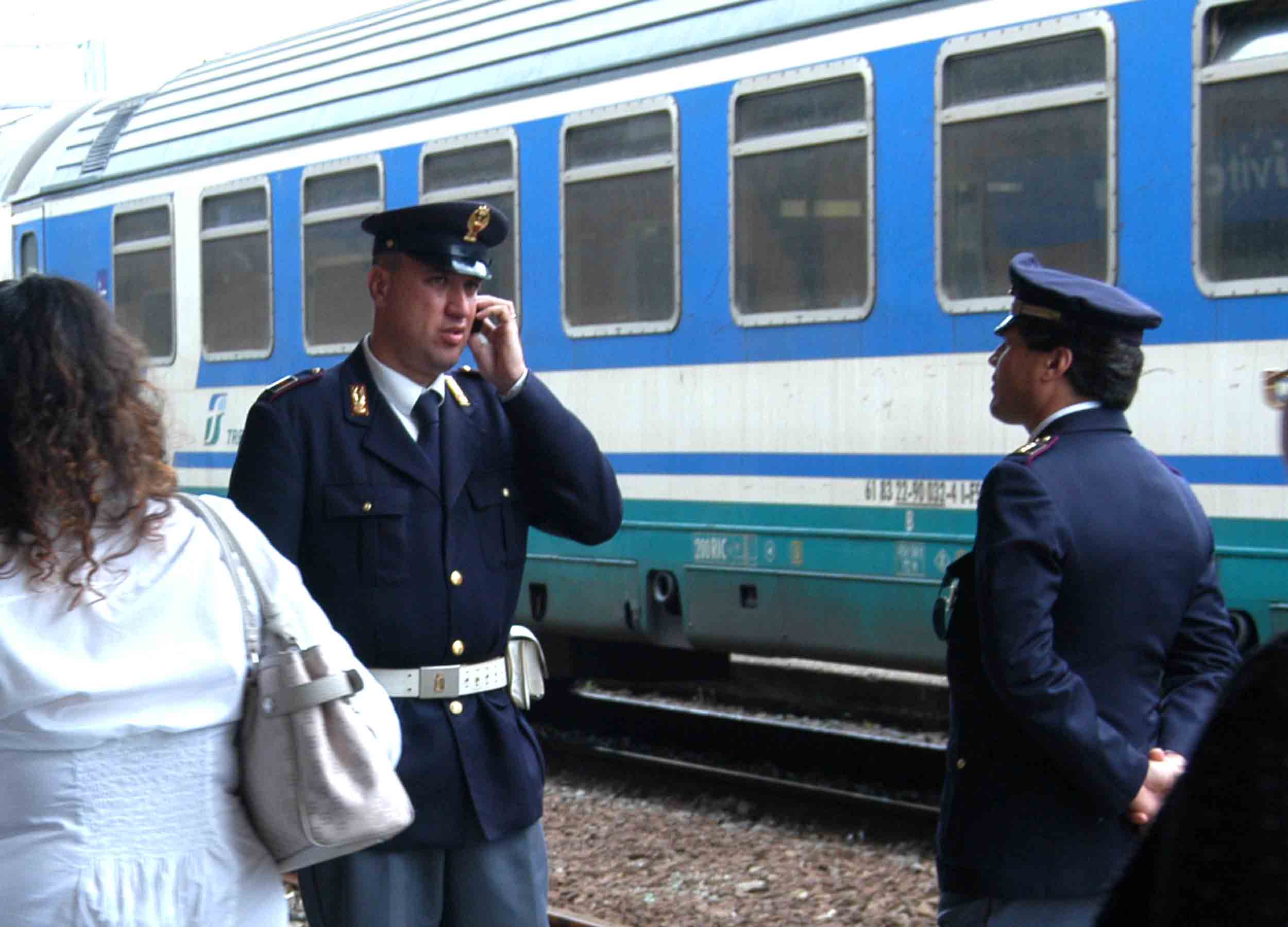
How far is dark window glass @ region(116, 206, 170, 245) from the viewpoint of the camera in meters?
10.6

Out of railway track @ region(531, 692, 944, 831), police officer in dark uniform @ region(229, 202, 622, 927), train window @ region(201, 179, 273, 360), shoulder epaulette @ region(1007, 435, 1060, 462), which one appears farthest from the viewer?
train window @ region(201, 179, 273, 360)

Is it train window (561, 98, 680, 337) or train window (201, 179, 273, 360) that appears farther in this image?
train window (201, 179, 273, 360)

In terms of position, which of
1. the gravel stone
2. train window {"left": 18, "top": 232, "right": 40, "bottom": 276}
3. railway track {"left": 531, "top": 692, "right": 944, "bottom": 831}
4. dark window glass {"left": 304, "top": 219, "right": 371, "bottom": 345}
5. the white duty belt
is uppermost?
train window {"left": 18, "top": 232, "right": 40, "bottom": 276}

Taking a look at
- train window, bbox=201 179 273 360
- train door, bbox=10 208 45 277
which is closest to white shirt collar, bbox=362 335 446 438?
train window, bbox=201 179 273 360

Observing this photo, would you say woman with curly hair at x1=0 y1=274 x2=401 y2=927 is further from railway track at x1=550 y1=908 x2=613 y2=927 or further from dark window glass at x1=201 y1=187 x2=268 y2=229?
dark window glass at x1=201 y1=187 x2=268 y2=229

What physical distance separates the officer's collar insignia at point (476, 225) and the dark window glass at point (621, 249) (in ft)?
14.8

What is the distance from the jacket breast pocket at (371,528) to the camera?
318 centimetres

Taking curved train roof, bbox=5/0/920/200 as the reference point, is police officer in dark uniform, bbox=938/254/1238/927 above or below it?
below

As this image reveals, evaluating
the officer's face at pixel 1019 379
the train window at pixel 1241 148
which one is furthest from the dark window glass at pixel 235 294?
the officer's face at pixel 1019 379

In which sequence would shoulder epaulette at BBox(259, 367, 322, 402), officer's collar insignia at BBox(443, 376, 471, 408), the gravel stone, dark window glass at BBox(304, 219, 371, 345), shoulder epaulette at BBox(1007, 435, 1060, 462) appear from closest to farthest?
shoulder epaulette at BBox(1007, 435, 1060, 462), shoulder epaulette at BBox(259, 367, 322, 402), officer's collar insignia at BBox(443, 376, 471, 408), the gravel stone, dark window glass at BBox(304, 219, 371, 345)

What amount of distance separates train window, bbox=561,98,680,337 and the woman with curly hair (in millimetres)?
5677

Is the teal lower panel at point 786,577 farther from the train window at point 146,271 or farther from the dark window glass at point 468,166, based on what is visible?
the train window at point 146,271

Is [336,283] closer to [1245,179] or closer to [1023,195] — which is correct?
[1023,195]

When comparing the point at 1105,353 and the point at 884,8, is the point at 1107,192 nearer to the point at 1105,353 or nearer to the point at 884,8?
the point at 884,8
